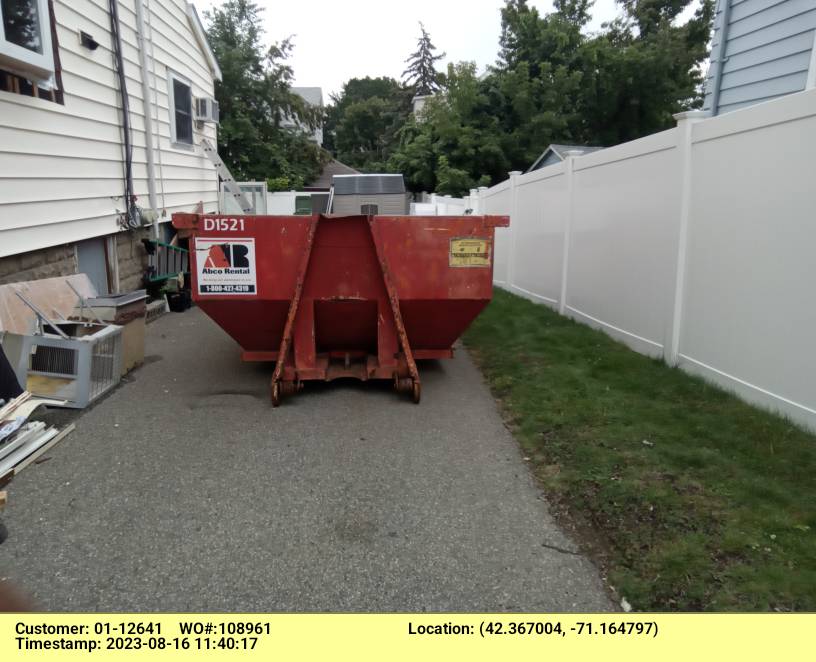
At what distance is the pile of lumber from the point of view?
12.8 ft

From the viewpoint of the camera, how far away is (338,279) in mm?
5598

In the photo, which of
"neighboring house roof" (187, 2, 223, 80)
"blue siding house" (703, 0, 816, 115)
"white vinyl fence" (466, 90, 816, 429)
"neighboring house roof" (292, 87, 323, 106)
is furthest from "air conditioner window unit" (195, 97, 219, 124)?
"neighboring house roof" (292, 87, 323, 106)

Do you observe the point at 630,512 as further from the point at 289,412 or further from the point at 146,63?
the point at 146,63

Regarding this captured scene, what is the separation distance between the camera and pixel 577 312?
801 centimetres

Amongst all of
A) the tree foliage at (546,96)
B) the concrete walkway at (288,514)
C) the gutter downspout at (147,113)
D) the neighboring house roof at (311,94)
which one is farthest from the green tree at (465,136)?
the neighboring house roof at (311,94)

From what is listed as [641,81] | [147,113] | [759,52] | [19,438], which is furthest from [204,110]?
[641,81]

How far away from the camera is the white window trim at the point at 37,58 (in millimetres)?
5461

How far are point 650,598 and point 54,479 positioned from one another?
351 centimetres

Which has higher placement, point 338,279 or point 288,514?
point 338,279

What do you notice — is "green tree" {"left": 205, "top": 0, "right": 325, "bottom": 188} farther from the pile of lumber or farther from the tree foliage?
the pile of lumber

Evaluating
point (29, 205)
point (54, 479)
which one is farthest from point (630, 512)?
point (29, 205)

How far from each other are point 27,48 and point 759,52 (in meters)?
7.93

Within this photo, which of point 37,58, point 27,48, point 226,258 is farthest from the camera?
point 37,58

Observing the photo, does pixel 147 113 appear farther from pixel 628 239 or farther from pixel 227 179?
pixel 628 239
